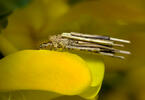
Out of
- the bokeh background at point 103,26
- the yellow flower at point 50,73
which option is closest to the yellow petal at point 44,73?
the yellow flower at point 50,73

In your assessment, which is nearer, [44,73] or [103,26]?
[44,73]

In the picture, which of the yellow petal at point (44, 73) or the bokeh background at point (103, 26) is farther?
the bokeh background at point (103, 26)

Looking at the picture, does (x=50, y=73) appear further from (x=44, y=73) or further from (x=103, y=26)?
(x=103, y=26)

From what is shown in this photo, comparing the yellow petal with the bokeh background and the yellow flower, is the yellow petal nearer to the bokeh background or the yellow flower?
the yellow flower

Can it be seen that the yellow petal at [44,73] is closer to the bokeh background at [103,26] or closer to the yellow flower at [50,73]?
the yellow flower at [50,73]

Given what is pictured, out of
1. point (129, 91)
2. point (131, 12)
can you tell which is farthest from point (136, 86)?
point (131, 12)

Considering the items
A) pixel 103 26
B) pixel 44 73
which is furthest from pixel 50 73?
pixel 103 26
